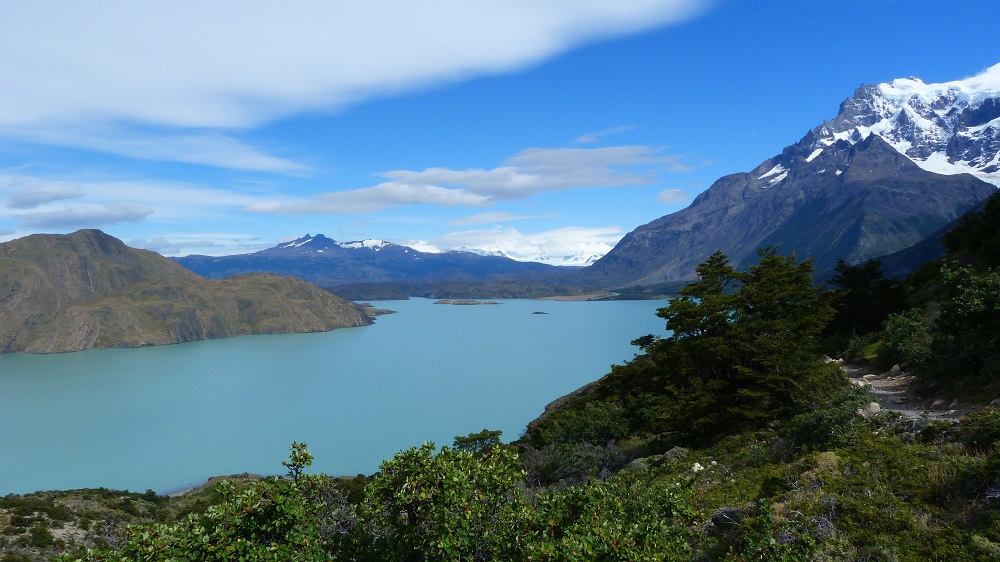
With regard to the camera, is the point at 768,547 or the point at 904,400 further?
the point at 904,400

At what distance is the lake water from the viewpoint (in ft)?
257

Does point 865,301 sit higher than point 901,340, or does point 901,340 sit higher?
point 865,301

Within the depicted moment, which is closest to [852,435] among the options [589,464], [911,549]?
[911,549]

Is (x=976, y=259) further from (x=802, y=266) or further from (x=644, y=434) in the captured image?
(x=644, y=434)

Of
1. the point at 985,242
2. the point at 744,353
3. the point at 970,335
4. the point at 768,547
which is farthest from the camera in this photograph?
the point at 985,242

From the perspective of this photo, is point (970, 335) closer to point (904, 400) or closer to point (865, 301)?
point (904, 400)

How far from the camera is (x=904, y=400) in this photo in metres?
23.2

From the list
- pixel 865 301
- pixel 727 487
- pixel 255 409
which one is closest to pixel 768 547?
pixel 727 487

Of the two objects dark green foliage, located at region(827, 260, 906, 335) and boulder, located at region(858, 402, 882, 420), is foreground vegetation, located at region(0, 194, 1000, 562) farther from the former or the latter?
dark green foliage, located at region(827, 260, 906, 335)

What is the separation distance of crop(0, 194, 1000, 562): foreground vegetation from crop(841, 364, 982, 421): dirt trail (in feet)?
2.53

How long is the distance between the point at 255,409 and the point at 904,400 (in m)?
114

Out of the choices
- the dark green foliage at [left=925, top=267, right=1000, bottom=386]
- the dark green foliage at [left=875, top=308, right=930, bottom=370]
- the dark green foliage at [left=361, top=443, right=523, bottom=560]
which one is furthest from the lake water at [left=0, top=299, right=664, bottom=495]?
the dark green foliage at [left=361, top=443, right=523, bottom=560]

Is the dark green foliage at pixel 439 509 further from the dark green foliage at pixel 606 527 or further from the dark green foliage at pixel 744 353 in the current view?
the dark green foliage at pixel 744 353

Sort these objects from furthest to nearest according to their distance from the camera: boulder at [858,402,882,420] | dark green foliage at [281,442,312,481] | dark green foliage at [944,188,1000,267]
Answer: dark green foliage at [944,188,1000,267]
boulder at [858,402,882,420]
dark green foliage at [281,442,312,481]
